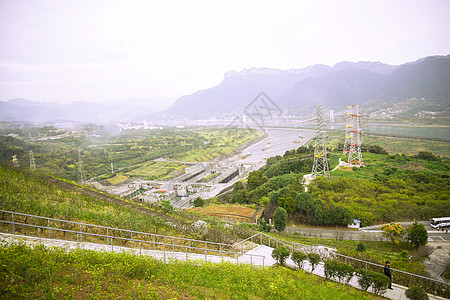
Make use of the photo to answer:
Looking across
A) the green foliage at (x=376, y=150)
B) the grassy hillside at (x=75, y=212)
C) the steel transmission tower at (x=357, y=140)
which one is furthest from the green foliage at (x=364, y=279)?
the green foliage at (x=376, y=150)

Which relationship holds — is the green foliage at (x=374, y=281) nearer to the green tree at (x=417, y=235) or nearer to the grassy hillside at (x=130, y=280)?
the grassy hillside at (x=130, y=280)

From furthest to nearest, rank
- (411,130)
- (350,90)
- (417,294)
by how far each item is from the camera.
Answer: (350,90) → (411,130) → (417,294)

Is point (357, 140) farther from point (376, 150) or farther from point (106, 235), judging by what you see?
point (106, 235)

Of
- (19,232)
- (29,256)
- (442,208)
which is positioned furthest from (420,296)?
(442,208)

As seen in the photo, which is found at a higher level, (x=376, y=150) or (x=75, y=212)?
(x=75, y=212)

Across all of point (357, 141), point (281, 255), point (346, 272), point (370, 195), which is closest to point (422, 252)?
point (370, 195)

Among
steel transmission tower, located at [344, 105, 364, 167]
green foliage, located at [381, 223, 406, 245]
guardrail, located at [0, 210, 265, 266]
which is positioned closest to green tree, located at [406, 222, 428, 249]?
green foliage, located at [381, 223, 406, 245]
